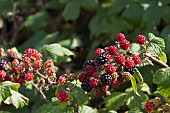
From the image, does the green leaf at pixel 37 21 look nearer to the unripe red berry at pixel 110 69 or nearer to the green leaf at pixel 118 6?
the green leaf at pixel 118 6

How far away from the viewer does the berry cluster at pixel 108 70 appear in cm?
263

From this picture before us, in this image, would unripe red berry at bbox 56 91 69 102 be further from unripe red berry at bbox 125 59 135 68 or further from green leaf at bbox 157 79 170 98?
green leaf at bbox 157 79 170 98

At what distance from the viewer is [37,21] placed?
4859mm

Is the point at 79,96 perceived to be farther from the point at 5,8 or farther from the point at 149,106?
the point at 5,8

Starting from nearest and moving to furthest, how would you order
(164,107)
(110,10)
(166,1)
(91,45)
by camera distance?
(164,107), (166,1), (110,10), (91,45)

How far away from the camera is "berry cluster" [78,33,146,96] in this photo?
2635 mm

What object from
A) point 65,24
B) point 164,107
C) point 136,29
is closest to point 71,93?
point 164,107

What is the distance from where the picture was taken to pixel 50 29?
17.1ft

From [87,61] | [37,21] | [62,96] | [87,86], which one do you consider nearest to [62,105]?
[62,96]

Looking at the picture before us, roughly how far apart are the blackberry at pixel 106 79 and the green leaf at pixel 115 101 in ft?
2.05

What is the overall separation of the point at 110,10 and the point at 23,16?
1.53 metres

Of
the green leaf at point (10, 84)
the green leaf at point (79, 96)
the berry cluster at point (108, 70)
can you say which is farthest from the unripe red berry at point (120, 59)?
the green leaf at point (10, 84)

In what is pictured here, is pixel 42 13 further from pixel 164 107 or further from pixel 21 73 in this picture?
pixel 164 107

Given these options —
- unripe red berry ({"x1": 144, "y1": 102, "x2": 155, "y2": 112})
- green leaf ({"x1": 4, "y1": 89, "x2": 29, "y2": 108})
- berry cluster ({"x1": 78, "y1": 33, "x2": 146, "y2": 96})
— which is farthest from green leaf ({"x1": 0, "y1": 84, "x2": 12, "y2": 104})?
unripe red berry ({"x1": 144, "y1": 102, "x2": 155, "y2": 112})
